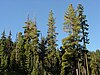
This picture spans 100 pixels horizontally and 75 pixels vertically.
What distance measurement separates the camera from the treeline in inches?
2306

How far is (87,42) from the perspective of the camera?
192ft

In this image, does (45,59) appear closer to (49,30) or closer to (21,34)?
(49,30)

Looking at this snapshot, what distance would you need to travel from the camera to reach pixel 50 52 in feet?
243

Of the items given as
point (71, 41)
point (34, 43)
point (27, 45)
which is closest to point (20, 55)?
point (27, 45)

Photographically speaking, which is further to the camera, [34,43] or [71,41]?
[34,43]

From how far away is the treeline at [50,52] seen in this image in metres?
58.6

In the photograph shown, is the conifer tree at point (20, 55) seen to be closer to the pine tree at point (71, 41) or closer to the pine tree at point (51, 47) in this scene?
the pine tree at point (51, 47)

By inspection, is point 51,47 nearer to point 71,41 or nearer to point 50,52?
point 50,52

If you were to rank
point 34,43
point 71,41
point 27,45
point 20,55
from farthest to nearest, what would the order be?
point 20,55 → point 27,45 → point 34,43 → point 71,41

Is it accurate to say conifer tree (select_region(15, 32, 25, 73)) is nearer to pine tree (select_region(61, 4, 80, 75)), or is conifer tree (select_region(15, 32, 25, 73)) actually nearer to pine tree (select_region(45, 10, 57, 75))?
pine tree (select_region(45, 10, 57, 75))

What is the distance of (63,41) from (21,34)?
28.8 meters

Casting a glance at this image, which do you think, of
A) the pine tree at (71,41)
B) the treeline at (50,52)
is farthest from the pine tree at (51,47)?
the pine tree at (71,41)

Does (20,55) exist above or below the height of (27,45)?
below

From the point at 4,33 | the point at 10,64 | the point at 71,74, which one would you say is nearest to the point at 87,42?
the point at 71,74
